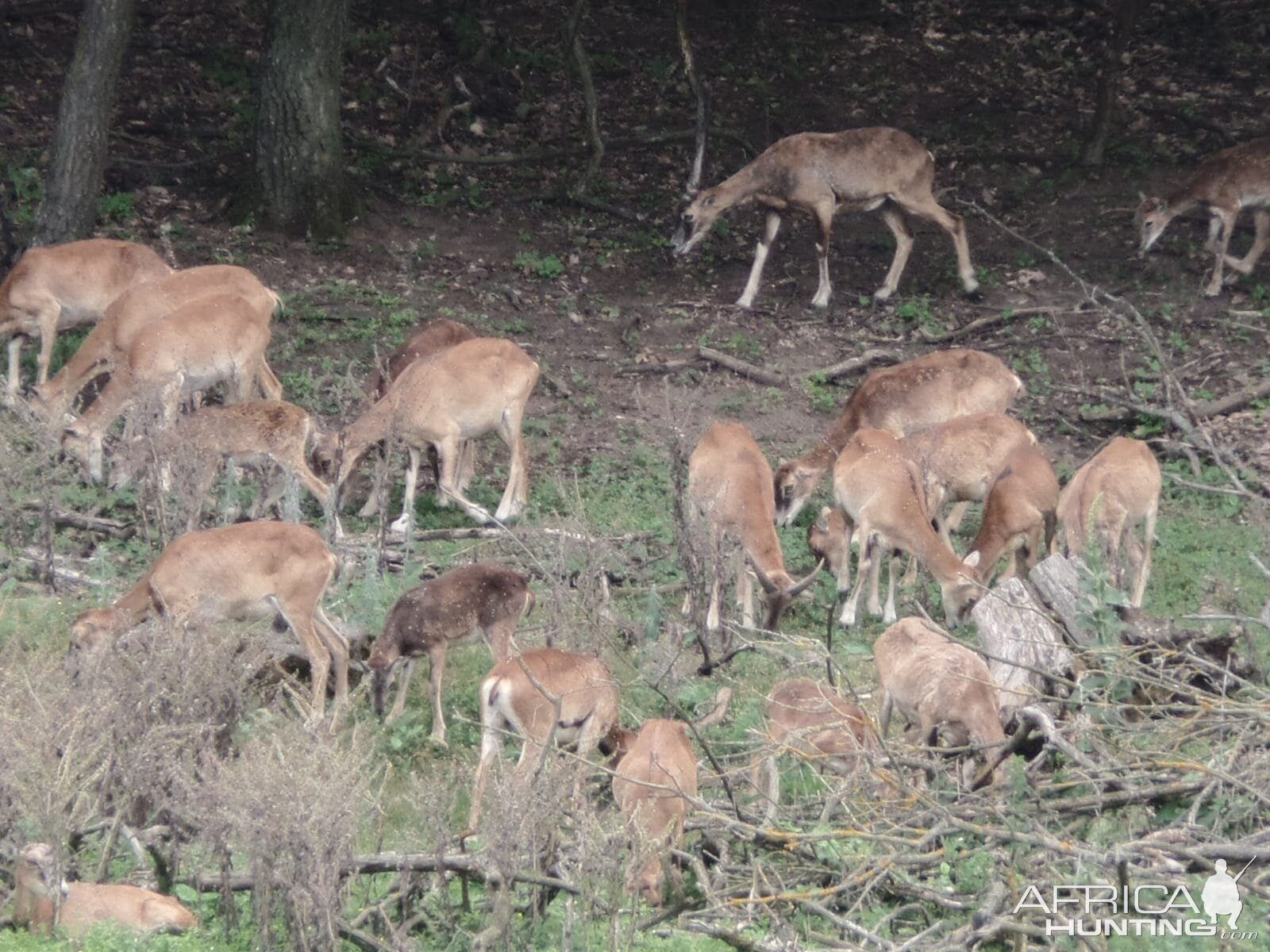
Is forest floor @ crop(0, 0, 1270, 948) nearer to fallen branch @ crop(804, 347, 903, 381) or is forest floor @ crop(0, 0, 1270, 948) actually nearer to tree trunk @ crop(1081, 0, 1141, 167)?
fallen branch @ crop(804, 347, 903, 381)

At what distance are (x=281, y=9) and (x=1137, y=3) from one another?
869 cm

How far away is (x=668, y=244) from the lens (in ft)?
56.8

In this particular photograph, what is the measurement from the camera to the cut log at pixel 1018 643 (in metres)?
8.66

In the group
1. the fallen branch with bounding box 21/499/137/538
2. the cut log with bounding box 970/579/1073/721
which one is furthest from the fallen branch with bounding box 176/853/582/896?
the fallen branch with bounding box 21/499/137/538

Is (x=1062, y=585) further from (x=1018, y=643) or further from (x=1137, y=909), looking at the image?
(x=1137, y=909)

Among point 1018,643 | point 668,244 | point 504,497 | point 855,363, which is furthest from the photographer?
point 668,244

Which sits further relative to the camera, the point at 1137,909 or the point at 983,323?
the point at 983,323

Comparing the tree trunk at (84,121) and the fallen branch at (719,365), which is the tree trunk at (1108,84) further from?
the tree trunk at (84,121)

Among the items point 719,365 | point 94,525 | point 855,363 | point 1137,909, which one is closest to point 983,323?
point 855,363

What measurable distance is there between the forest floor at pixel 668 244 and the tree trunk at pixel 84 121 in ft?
3.01

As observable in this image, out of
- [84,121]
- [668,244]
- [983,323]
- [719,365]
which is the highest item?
[84,121]

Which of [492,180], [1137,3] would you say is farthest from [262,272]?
[1137,3]

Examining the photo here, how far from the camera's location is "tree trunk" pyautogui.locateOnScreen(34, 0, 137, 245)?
1456 centimetres

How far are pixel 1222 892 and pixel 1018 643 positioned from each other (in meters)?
3.22
